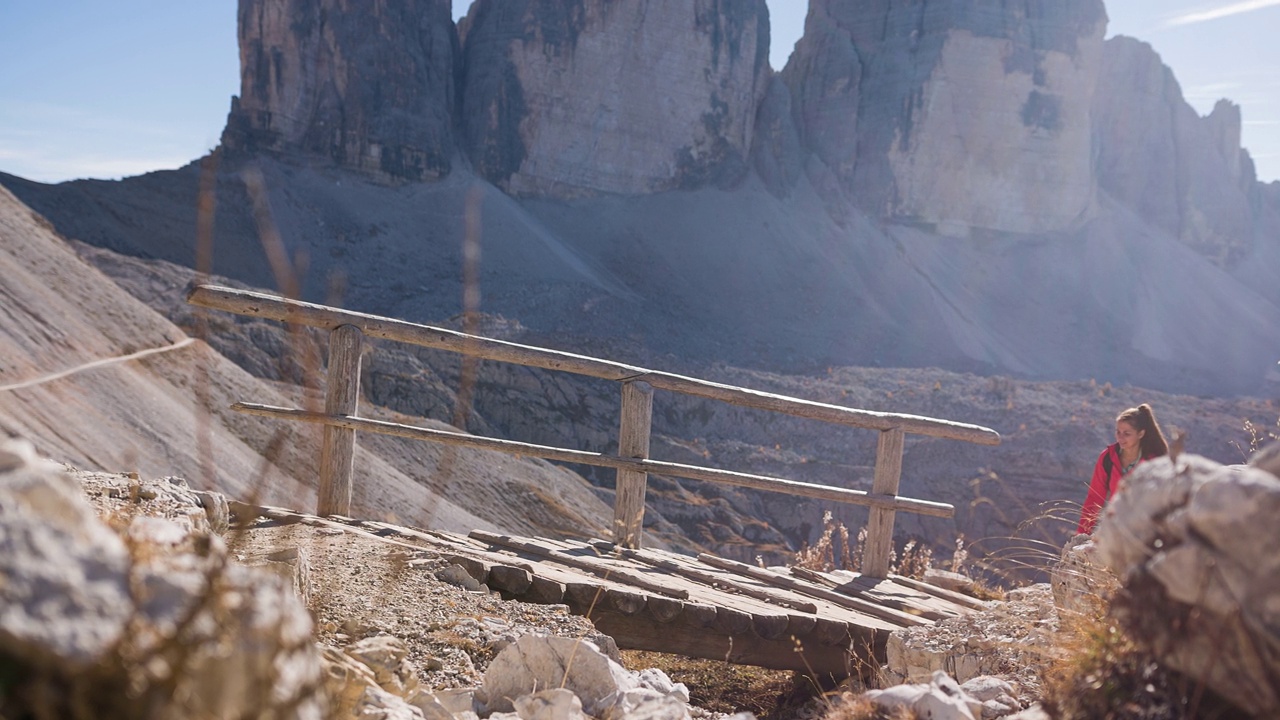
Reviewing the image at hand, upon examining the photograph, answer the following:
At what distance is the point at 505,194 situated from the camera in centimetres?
4459

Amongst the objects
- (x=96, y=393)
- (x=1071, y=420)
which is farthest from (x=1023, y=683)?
(x=1071, y=420)

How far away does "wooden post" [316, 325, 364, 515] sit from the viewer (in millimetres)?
5543

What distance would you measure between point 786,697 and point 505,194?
4064cm

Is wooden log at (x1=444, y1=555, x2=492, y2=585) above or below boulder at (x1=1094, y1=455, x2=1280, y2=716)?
below

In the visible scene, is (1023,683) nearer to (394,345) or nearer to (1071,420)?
(394,345)

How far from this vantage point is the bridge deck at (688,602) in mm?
4789

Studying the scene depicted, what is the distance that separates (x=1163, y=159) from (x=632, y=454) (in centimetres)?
6706

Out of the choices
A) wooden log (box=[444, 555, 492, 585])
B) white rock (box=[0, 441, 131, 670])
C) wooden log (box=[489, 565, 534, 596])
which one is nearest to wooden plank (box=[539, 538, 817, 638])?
wooden log (box=[489, 565, 534, 596])

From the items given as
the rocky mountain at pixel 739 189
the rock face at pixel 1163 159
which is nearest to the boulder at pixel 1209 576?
the rocky mountain at pixel 739 189

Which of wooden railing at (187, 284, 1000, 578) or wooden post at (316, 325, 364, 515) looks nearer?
wooden railing at (187, 284, 1000, 578)

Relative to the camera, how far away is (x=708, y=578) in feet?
18.6

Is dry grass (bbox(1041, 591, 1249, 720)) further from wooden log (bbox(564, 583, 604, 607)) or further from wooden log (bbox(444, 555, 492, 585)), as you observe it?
wooden log (bbox(444, 555, 492, 585))

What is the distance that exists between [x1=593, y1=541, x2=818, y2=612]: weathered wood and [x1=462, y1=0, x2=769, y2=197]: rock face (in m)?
40.3

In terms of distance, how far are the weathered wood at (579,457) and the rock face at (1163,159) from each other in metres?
60.8
